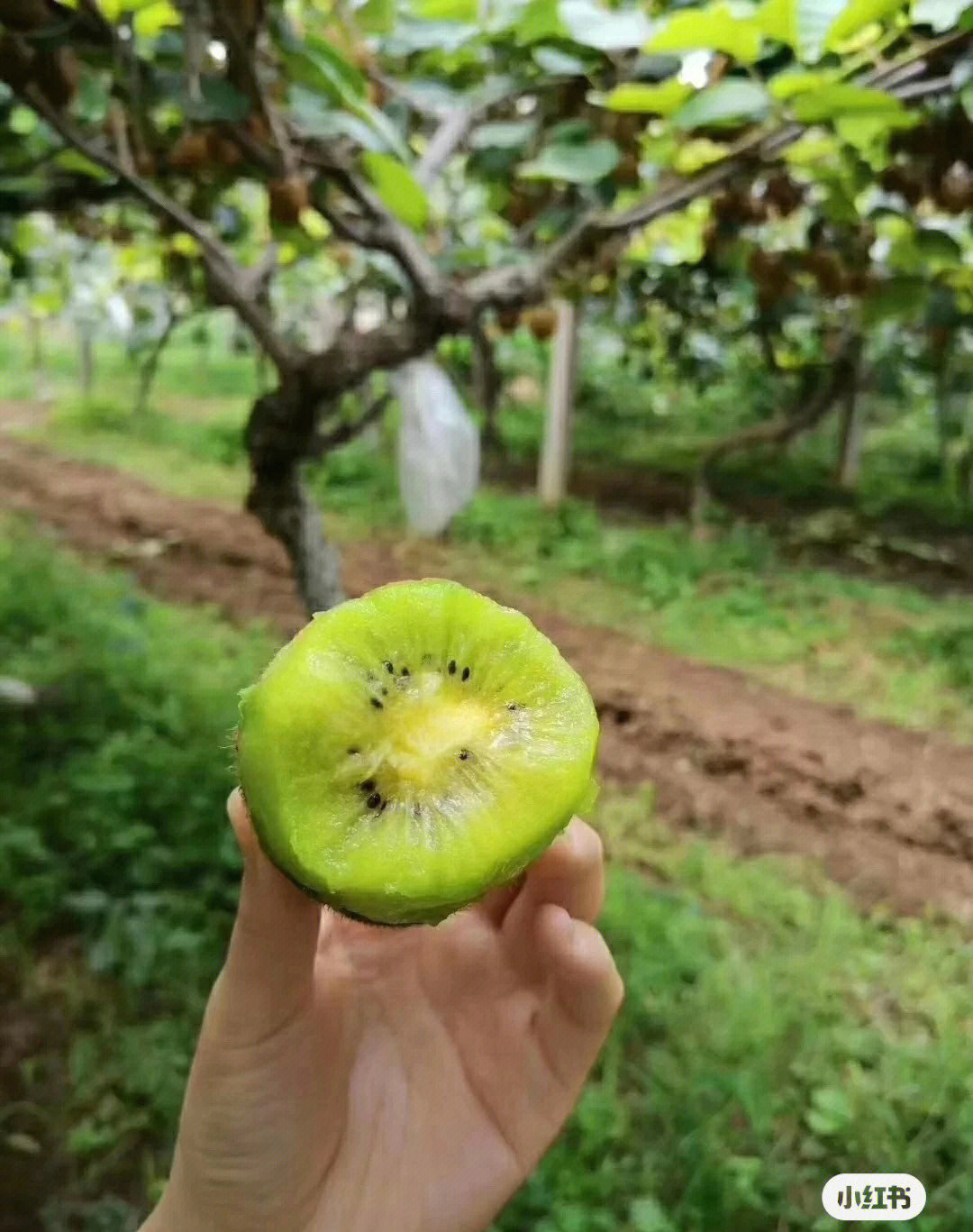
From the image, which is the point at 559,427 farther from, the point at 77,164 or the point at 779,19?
the point at 779,19

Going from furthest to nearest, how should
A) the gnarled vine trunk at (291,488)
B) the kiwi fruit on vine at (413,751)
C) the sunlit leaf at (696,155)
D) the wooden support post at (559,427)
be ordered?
the wooden support post at (559,427), the gnarled vine trunk at (291,488), the sunlit leaf at (696,155), the kiwi fruit on vine at (413,751)

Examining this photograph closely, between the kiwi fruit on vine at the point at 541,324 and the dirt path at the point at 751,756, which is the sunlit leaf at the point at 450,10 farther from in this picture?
the dirt path at the point at 751,756

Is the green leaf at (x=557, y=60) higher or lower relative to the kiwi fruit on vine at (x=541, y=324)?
higher

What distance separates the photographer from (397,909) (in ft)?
A: 1.57

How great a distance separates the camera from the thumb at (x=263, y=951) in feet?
1.71

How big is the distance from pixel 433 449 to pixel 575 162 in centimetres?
190

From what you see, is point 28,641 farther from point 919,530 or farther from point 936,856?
point 919,530

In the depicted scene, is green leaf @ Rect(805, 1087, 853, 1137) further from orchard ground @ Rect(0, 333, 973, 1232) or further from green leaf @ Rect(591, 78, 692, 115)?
green leaf @ Rect(591, 78, 692, 115)

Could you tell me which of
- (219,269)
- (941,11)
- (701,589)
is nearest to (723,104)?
(941,11)

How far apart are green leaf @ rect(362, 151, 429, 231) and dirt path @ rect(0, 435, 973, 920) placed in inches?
44.9

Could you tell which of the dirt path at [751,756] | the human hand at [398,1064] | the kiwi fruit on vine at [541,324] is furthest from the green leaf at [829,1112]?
the kiwi fruit on vine at [541,324]

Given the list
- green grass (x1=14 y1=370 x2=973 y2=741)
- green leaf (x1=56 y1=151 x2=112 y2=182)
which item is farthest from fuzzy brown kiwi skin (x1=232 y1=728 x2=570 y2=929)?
green grass (x1=14 y1=370 x2=973 y2=741)

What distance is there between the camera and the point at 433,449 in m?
3.10

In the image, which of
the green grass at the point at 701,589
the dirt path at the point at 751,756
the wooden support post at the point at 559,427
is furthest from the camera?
the wooden support post at the point at 559,427
